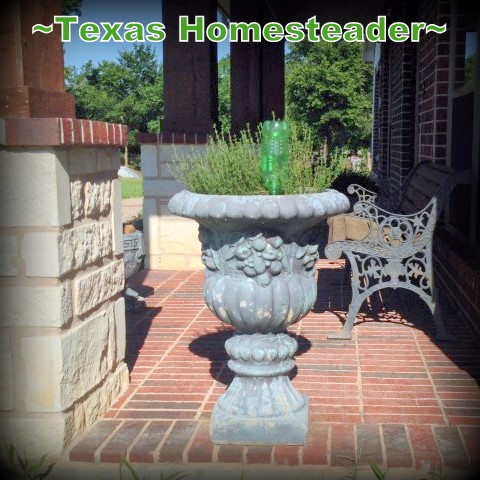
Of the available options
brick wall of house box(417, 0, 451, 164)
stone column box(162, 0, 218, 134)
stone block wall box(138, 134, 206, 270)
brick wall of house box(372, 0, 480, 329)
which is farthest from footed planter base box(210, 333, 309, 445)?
stone column box(162, 0, 218, 134)

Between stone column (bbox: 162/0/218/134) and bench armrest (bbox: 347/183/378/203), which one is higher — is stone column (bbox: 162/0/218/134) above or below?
above

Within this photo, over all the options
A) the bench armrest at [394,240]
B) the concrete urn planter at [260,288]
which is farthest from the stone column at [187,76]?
the concrete urn planter at [260,288]

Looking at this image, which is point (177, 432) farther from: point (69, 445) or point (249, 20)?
point (249, 20)

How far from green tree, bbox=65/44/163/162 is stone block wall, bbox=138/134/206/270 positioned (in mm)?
36067

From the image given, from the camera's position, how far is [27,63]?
308 cm

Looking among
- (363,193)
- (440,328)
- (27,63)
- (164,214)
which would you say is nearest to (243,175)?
(27,63)

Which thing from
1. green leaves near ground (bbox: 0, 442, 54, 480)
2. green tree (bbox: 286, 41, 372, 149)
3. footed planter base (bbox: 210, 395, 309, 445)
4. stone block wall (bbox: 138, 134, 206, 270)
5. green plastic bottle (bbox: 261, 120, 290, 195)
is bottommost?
green leaves near ground (bbox: 0, 442, 54, 480)

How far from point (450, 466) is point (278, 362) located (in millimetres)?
894

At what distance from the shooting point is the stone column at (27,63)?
299 cm

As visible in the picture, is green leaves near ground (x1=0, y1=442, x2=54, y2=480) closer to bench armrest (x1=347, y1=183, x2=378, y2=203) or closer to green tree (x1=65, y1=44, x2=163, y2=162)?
bench armrest (x1=347, y1=183, x2=378, y2=203)

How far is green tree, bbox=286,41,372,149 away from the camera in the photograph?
2881 cm

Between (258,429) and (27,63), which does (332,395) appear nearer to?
(258,429)

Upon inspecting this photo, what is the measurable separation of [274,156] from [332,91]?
86.7ft

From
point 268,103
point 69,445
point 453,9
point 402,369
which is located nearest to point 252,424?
point 69,445
